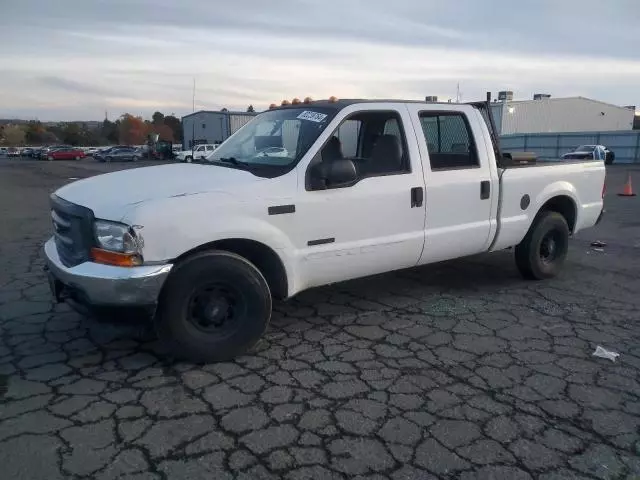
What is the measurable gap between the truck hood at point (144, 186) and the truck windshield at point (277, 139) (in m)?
0.29

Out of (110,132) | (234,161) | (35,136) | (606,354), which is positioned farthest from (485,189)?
(110,132)

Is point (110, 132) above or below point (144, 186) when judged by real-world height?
above

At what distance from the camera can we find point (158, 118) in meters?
111

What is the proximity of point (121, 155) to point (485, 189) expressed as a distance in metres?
51.4

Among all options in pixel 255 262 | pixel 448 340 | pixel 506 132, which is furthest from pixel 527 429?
pixel 506 132

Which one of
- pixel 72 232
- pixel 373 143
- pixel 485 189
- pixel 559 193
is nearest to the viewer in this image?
pixel 72 232

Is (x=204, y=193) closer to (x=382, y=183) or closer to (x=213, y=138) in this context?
(x=382, y=183)

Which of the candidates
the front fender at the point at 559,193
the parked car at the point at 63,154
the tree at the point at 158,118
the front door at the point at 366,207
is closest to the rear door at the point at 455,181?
the front door at the point at 366,207

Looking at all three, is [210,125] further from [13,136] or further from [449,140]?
[13,136]

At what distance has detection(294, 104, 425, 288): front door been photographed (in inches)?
165

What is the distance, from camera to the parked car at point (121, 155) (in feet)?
169

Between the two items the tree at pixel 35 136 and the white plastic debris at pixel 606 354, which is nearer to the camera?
the white plastic debris at pixel 606 354

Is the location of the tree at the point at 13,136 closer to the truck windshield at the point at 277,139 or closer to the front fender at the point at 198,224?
the truck windshield at the point at 277,139

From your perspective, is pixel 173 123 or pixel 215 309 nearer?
pixel 215 309
